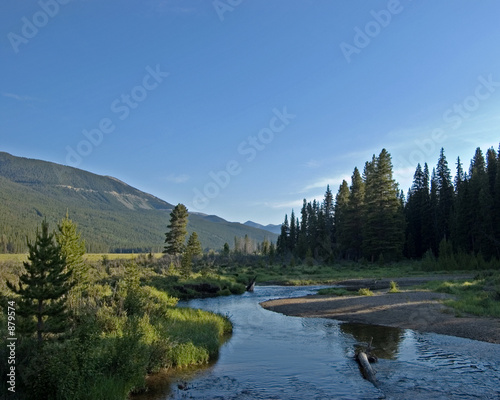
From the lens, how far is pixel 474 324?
1911 cm

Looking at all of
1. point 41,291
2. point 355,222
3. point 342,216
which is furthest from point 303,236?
point 41,291

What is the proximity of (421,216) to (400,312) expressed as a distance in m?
54.3

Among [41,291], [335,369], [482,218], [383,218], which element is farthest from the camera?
→ [383,218]

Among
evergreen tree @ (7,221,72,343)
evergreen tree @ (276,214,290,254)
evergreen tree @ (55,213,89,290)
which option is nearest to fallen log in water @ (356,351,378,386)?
evergreen tree @ (7,221,72,343)

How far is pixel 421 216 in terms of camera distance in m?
72.5

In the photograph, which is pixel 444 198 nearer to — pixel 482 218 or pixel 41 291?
pixel 482 218

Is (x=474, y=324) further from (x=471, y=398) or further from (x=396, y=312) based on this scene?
(x=471, y=398)

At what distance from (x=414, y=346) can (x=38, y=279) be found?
1396cm

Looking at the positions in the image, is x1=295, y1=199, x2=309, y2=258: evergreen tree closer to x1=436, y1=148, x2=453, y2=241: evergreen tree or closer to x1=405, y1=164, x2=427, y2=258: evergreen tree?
x1=405, y1=164, x2=427, y2=258: evergreen tree

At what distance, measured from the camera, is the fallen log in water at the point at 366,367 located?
38.8 ft

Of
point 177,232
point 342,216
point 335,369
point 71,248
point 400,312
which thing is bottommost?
point 335,369

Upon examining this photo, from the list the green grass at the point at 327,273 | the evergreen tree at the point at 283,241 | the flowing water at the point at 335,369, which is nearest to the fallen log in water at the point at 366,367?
the flowing water at the point at 335,369

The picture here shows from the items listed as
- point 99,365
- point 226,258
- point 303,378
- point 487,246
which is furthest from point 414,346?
point 226,258

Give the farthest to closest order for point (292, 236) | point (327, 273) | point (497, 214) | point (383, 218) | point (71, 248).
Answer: point (292, 236) < point (383, 218) < point (327, 273) < point (497, 214) < point (71, 248)
